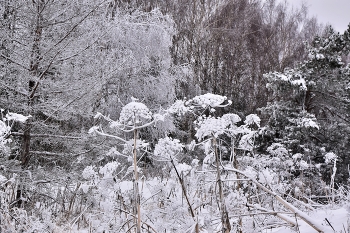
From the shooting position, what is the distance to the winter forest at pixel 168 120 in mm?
2604

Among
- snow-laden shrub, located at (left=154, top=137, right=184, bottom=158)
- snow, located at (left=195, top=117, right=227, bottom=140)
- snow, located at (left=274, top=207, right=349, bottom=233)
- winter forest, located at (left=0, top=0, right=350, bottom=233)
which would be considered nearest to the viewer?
snow, located at (left=195, top=117, right=227, bottom=140)

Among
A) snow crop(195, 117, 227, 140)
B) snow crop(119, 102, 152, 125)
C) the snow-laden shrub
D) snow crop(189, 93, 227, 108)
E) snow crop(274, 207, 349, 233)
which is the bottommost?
snow crop(274, 207, 349, 233)

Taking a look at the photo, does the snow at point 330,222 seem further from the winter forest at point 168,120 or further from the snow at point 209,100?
the snow at point 209,100

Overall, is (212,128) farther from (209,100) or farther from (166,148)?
(166,148)

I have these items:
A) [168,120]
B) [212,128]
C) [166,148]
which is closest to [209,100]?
[212,128]

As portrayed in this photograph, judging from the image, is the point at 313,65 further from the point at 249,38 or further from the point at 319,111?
the point at 249,38

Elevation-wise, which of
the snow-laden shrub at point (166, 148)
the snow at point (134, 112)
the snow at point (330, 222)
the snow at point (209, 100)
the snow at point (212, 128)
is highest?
the snow at point (209, 100)

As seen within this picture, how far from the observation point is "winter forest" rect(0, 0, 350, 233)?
8.54 feet

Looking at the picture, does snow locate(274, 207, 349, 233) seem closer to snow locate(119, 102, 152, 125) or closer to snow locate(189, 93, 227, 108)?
snow locate(189, 93, 227, 108)

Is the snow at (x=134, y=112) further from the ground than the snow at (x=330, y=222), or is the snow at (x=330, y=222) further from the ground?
the snow at (x=134, y=112)

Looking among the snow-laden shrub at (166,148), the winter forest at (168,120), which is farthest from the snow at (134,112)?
the snow-laden shrub at (166,148)

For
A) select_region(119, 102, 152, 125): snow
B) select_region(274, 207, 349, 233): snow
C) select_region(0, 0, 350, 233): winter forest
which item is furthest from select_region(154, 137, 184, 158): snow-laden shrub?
select_region(274, 207, 349, 233): snow

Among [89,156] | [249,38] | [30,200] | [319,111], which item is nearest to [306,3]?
[249,38]

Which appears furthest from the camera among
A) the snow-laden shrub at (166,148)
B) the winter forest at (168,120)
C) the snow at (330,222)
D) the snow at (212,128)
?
the winter forest at (168,120)
